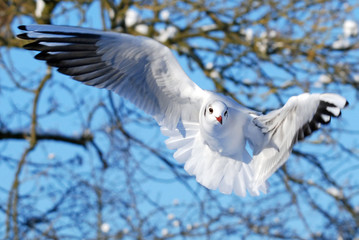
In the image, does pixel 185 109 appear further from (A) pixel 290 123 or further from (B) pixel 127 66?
(A) pixel 290 123

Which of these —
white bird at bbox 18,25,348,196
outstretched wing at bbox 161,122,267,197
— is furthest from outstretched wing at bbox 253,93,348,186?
outstretched wing at bbox 161,122,267,197

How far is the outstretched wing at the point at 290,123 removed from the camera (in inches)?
79.5

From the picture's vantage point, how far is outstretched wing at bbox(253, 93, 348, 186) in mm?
2020

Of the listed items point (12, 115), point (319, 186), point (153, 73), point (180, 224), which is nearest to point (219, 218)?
point (180, 224)

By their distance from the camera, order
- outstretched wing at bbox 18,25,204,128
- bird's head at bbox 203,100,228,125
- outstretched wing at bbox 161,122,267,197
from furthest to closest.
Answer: outstretched wing at bbox 161,122,267,197 < outstretched wing at bbox 18,25,204,128 < bird's head at bbox 203,100,228,125

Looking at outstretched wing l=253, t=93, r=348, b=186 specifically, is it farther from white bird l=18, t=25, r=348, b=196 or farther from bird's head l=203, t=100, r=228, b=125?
bird's head l=203, t=100, r=228, b=125

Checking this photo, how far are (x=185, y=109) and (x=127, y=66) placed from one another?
0.31 metres

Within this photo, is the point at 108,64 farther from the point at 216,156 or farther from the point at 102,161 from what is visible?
the point at 102,161

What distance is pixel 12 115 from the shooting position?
14.5ft

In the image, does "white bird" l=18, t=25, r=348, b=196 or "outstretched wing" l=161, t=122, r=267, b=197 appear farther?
"outstretched wing" l=161, t=122, r=267, b=197

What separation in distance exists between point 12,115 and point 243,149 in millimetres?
2534

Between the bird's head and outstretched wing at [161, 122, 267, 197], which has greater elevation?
the bird's head

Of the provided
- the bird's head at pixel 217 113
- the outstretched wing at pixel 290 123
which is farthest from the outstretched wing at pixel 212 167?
the bird's head at pixel 217 113

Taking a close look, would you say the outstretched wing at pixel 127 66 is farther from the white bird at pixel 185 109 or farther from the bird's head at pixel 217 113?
the bird's head at pixel 217 113
